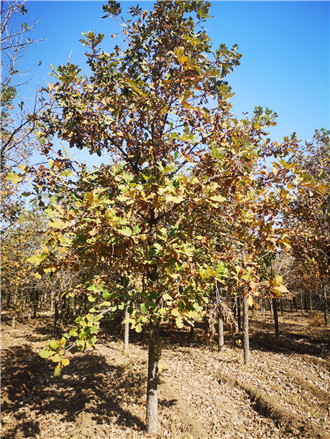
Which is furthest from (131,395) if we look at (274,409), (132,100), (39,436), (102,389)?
(132,100)

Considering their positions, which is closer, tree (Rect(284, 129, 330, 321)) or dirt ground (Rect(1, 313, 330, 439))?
dirt ground (Rect(1, 313, 330, 439))

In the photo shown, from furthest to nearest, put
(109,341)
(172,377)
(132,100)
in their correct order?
(109,341)
(172,377)
(132,100)

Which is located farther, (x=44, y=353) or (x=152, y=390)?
(x=152, y=390)

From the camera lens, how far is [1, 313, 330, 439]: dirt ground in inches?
266

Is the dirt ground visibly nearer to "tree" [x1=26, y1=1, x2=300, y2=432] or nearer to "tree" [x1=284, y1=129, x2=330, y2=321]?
"tree" [x1=26, y1=1, x2=300, y2=432]

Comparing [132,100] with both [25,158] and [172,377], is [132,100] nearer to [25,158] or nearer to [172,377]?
[25,158]

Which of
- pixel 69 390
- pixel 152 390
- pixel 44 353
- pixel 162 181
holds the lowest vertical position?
pixel 69 390

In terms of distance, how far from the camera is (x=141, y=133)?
5633 millimetres

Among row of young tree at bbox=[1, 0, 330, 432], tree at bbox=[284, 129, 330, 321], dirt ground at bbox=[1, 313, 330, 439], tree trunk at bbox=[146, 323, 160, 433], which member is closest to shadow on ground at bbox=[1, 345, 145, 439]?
dirt ground at bbox=[1, 313, 330, 439]

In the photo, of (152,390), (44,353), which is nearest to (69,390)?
(152,390)

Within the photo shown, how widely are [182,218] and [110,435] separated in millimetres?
5991

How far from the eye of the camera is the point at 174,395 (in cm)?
857

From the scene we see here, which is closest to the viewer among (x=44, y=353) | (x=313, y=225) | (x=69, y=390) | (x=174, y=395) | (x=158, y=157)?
(x=44, y=353)

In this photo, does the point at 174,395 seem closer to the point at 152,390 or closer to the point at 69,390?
the point at 152,390
